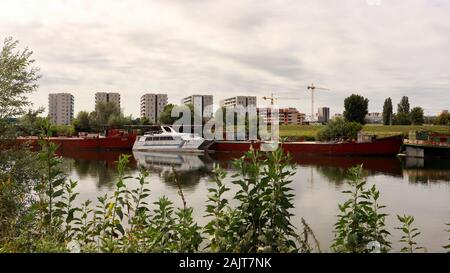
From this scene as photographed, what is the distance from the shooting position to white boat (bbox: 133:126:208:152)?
5078 cm

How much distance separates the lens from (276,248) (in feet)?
9.99

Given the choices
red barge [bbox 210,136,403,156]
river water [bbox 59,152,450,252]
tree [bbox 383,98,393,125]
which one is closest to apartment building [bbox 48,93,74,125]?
red barge [bbox 210,136,403,156]

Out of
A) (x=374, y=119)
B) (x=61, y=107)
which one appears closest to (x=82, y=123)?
(x=61, y=107)

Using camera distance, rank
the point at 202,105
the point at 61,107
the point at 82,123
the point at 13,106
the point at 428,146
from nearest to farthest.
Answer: the point at 13,106, the point at 428,146, the point at 82,123, the point at 61,107, the point at 202,105

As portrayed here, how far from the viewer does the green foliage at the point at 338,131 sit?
55500 millimetres

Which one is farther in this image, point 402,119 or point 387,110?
point 387,110

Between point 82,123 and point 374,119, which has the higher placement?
point 374,119

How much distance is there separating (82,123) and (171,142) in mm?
30312

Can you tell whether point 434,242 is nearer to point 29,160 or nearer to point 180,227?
point 180,227

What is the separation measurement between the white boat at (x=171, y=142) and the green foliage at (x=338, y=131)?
59.4 ft

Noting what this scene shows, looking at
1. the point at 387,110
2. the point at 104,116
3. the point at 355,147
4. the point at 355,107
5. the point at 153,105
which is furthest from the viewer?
the point at 153,105

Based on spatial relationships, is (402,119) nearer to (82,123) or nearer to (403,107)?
(403,107)

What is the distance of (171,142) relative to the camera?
5259 cm
